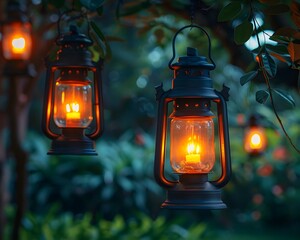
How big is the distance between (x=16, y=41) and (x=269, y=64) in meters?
3.30

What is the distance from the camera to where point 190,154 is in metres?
2.38

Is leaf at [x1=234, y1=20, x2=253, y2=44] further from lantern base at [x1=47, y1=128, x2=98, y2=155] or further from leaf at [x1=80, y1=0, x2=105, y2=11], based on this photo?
lantern base at [x1=47, y1=128, x2=98, y2=155]

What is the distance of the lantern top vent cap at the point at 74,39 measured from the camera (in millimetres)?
2686

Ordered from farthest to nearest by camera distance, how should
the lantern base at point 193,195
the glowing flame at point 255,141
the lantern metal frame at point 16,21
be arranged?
the glowing flame at point 255,141, the lantern metal frame at point 16,21, the lantern base at point 193,195

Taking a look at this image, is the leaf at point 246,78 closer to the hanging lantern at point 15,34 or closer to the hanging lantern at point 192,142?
the hanging lantern at point 192,142

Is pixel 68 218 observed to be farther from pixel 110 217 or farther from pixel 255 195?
pixel 255 195

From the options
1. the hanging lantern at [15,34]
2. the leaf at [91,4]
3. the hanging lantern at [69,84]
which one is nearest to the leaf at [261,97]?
the leaf at [91,4]

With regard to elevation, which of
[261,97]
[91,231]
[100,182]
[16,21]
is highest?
[16,21]

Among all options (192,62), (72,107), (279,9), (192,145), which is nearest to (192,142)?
(192,145)

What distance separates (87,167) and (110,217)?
85 centimetres

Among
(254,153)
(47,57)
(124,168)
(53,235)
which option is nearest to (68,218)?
(53,235)

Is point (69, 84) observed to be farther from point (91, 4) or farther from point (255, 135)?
point (255, 135)

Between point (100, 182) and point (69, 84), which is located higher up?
point (69, 84)

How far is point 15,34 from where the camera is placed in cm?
531
